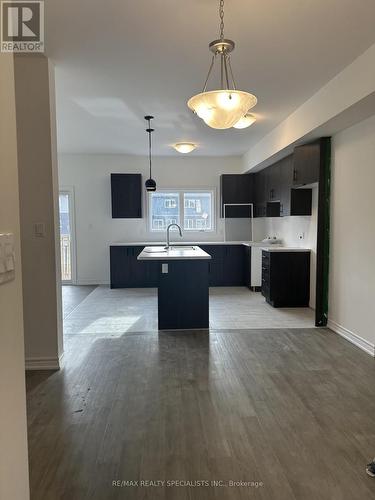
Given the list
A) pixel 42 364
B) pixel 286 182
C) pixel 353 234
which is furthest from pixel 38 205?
pixel 286 182

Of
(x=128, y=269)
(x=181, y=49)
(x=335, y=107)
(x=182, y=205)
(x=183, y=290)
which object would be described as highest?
(x=181, y=49)

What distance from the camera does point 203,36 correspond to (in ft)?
8.89

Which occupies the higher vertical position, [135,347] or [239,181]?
[239,181]

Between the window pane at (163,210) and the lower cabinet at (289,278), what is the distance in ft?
9.55

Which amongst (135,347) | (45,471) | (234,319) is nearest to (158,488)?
(45,471)

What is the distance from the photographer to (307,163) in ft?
15.2

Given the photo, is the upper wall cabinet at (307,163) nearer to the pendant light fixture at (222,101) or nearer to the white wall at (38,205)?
the pendant light fixture at (222,101)

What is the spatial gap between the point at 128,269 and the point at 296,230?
129 inches

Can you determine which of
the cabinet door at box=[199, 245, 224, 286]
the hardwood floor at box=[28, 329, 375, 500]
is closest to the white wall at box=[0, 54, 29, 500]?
→ the hardwood floor at box=[28, 329, 375, 500]

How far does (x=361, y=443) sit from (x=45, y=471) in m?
1.78

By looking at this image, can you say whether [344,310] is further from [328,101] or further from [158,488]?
[158,488]

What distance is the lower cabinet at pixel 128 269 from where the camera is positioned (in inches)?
282

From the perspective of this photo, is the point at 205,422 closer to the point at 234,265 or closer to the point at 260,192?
the point at 234,265

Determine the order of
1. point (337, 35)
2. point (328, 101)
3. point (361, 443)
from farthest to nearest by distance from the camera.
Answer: point (328, 101)
point (337, 35)
point (361, 443)
